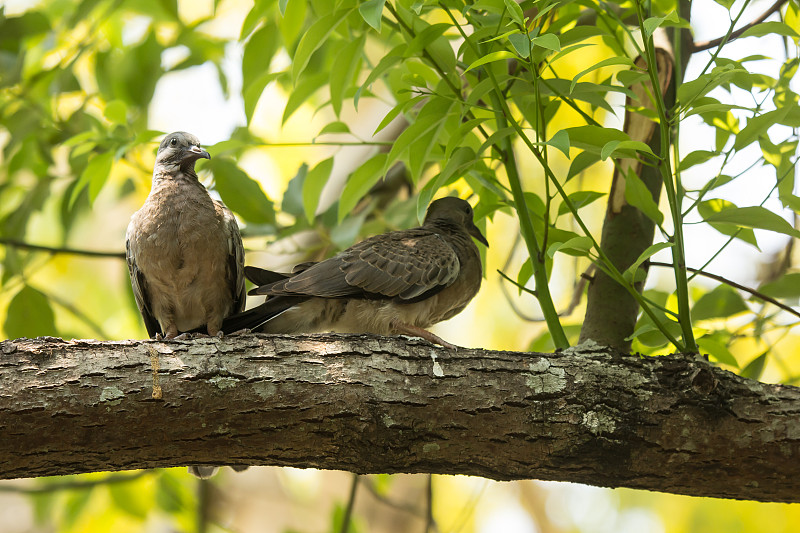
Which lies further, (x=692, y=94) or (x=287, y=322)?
(x=287, y=322)

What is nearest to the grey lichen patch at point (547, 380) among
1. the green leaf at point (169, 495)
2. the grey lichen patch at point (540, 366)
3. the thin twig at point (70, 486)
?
the grey lichen patch at point (540, 366)

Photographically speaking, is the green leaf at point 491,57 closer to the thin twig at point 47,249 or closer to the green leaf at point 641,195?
the green leaf at point 641,195

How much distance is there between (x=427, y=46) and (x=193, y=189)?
1593 millimetres

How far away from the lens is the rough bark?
94.6 inches

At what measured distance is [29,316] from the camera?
3758 mm

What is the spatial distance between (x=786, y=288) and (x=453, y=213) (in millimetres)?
A: 1995

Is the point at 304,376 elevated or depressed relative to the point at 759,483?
elevated

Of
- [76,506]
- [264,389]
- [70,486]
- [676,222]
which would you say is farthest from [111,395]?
[76,506]

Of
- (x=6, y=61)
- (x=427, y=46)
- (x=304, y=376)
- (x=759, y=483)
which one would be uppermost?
(x=6, y=61)

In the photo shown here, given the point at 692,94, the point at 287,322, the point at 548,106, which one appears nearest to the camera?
the point at 692,94

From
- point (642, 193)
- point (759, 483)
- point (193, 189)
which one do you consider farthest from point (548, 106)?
point (193, 189)

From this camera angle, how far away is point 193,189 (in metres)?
A: 3.79

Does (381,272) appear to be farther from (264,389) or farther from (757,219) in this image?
(757,219)

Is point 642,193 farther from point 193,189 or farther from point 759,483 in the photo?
point 193,189
